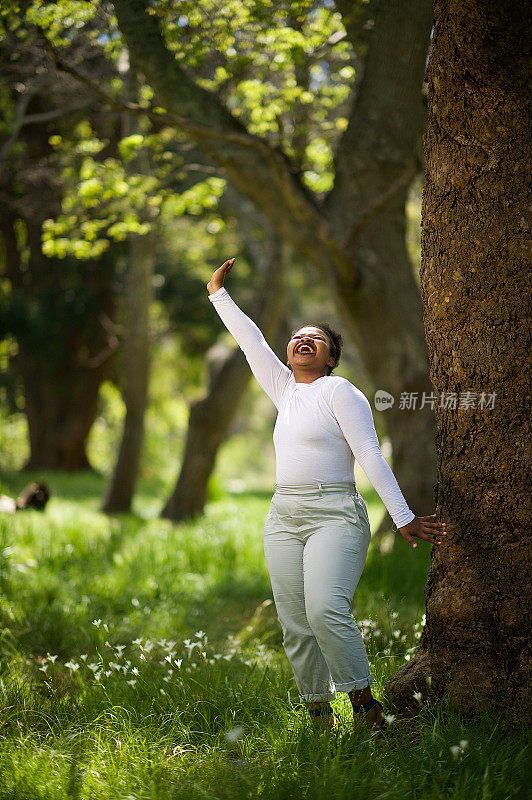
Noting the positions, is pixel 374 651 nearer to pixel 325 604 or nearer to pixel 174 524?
pixel 325 604

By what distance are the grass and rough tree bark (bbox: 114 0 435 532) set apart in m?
1.62

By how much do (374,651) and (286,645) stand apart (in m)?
0.95

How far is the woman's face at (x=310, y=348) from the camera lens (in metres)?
3.58

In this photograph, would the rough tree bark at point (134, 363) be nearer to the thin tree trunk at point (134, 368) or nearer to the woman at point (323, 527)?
the thin tree trunk at point (134, 368)

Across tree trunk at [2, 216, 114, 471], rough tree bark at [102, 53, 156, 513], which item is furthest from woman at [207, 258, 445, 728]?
tree trunk at [2, 216, 114, 471]

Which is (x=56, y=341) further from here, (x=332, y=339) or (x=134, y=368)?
(x=332, y=339)

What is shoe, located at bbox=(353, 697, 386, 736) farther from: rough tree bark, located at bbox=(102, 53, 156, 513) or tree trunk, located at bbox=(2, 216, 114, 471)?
tree trunk, located at bbox=(2, 216, 114, 471)

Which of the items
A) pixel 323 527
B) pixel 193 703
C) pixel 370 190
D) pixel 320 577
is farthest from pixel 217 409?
pixel 320 577

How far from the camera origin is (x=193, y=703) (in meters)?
3.72

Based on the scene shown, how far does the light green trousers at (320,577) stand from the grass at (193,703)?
216 mm

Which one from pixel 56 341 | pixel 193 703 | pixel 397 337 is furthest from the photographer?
pixel 56 341

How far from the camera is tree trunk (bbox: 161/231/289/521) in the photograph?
1055cm

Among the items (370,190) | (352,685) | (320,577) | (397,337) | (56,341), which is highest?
(370,190)

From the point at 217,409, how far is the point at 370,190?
14.1 ft
